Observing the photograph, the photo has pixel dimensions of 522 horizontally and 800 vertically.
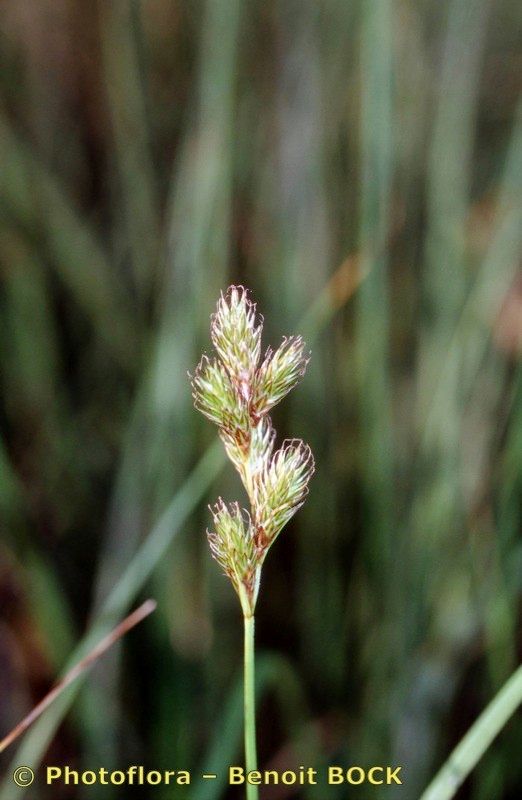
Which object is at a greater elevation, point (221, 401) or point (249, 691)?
point (221, 401)

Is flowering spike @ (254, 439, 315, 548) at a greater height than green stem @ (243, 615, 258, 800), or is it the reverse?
flowering spike @ (254, 439, 315, 548)

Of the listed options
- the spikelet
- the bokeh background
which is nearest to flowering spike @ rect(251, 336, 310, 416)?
the spikelet

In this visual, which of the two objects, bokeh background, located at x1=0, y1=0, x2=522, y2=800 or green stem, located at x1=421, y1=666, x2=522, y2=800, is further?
bokeh background, located at x1=0, y1=0, x2=522, y2=800

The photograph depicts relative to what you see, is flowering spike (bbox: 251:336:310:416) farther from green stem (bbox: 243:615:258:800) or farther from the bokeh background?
the bokeh background

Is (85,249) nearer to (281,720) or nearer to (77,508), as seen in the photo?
(77,508)

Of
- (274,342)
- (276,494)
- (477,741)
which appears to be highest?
(274,342)

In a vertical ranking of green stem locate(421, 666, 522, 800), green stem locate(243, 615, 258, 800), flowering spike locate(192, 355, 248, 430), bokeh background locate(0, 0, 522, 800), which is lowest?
green stem locate(421, 666, 522, 800)

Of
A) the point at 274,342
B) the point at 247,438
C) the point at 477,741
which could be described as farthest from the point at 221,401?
the point at 274,342

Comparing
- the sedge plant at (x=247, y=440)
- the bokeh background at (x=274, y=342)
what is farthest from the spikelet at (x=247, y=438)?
the bokeh background at (x=274, y=342)

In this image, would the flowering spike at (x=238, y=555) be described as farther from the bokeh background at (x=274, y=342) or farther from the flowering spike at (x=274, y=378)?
the bokeh background at (x=274, y=342)

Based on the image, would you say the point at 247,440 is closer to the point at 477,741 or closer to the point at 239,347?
the point at 239,347
